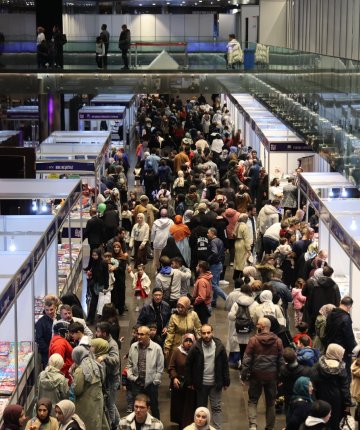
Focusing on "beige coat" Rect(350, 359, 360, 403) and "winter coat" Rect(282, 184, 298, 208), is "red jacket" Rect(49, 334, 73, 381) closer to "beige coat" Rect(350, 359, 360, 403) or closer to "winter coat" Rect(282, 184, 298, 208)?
"beige coat" Rect(350, 359, 360, 403)

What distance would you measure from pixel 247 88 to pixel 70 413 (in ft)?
93.4

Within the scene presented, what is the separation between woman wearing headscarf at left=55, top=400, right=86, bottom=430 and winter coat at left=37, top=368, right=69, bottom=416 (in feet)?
3.43

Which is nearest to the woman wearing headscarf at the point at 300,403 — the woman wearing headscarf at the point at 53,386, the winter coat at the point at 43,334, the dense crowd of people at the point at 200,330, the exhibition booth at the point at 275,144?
the dense crowd of people at the point at 200,330

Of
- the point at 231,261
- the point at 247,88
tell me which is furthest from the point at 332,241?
the point at 247,88

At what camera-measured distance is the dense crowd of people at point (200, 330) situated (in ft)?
35.0

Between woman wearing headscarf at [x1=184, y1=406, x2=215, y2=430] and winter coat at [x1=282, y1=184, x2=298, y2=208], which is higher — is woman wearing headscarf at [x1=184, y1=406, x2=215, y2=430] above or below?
above

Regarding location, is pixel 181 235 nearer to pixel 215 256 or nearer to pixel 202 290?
pixel 215 256

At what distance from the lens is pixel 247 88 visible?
3731 cm

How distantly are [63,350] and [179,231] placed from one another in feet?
20.7

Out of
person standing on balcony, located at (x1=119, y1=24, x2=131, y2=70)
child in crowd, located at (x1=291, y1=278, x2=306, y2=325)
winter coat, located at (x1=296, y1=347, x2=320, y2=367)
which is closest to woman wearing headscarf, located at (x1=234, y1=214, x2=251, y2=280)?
child in crowd, located at (x1=291, y1=278, x2=306, y2=325)

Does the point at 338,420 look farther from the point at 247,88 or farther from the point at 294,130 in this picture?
the point at 247,88

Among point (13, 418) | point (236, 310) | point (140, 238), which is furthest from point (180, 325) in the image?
point (140, 238)

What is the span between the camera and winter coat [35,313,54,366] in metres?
12.6

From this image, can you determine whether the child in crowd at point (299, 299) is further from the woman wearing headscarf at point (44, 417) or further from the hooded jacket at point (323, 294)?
the woman wearing headscarf at point (44, 417)
